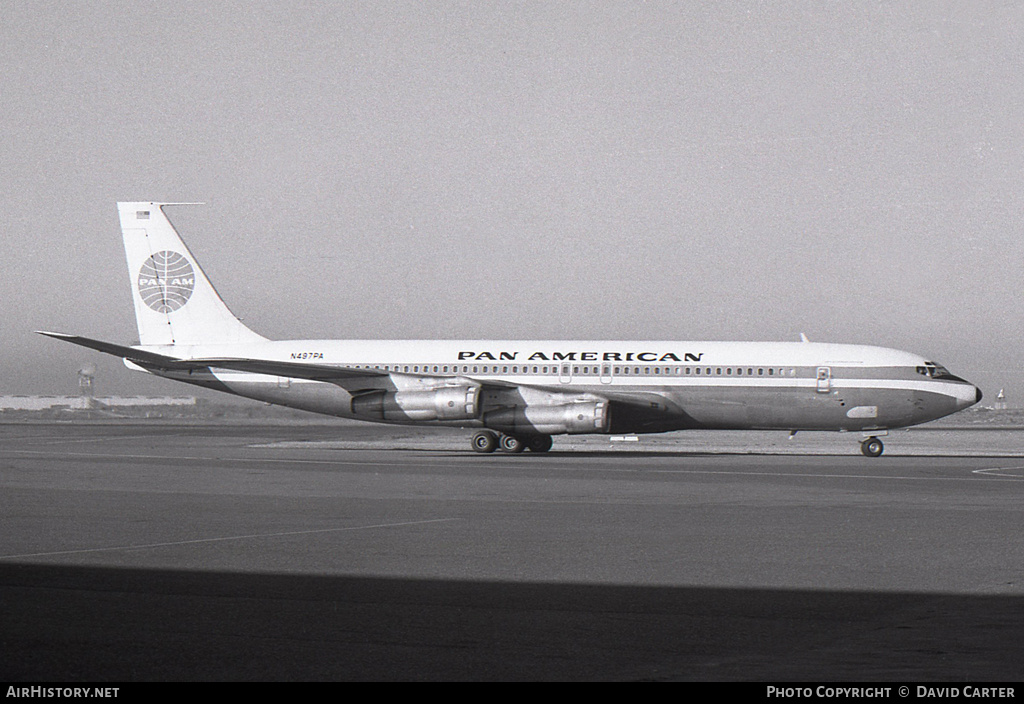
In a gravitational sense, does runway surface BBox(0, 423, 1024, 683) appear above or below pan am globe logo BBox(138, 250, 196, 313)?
below

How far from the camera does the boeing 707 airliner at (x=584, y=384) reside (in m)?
38.6

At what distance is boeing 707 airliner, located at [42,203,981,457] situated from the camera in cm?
3859

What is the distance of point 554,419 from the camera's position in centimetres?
3812

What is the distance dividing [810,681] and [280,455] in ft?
99.9

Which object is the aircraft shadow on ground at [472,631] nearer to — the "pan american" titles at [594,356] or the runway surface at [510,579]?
the runway surface at [510,579]

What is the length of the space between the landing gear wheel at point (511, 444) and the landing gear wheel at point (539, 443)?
449 mm

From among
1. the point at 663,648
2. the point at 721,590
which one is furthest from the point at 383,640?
the point at 721,590

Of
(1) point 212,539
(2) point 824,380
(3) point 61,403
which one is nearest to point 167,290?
(2) point 824,380

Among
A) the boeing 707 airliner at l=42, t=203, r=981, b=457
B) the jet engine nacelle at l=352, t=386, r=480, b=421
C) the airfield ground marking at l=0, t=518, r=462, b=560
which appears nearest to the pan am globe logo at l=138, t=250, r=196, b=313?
the boeing 707 airliner at l=42, t=203, r=981, b=457

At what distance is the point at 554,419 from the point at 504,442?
111 inches

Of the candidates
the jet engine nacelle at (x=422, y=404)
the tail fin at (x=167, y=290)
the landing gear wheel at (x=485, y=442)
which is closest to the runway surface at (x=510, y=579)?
the jet engine nacelle at (x=422, y=404)

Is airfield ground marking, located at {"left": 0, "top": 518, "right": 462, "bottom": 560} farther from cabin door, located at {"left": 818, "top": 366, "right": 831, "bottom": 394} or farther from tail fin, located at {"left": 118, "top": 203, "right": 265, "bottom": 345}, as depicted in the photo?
tail fin, located at {"left": 118, "top": 203, "right": 265, "bottom": 345}

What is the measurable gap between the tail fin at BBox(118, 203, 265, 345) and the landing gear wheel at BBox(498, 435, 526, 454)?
10.7 meters
